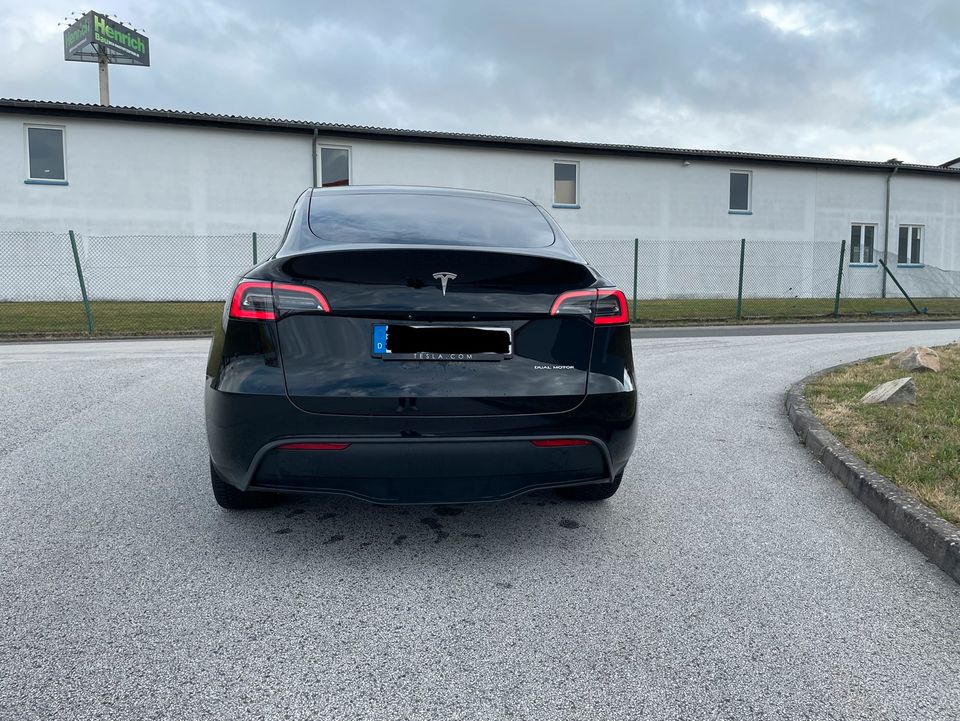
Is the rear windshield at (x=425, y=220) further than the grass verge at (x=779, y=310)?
No

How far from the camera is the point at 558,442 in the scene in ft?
9.62

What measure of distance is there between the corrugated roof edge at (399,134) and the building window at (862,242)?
2046 millimetres

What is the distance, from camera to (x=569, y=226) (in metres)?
22.9

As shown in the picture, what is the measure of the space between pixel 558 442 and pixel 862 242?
89.6 feet

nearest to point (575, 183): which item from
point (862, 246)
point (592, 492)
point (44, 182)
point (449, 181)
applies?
point (449, 181)

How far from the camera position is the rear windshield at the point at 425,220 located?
318cm

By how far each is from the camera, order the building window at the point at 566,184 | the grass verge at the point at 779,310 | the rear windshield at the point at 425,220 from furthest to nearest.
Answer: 1. the building window at the point at 566,184
2. the grass verge at the point at 779,310
3. the rear windshield at the point at 425,220

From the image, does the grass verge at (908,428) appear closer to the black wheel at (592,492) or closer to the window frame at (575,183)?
the black wheel at (592,492)

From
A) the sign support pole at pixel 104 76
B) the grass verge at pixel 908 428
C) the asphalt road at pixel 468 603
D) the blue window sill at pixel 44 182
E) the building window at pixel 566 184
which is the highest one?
the sign support pole at pixel 104 76

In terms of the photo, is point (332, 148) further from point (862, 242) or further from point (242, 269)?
point (862, 242)

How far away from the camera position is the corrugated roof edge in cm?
1883

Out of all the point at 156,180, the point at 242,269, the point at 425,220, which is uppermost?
the point at 156,180

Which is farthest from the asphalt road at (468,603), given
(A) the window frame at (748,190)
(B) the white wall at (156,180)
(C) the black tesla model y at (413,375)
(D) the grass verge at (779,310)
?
(A) the window frame at (748,190)

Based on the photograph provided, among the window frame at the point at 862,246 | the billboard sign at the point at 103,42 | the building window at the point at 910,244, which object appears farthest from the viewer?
the billboard sign at the point at 103,42
